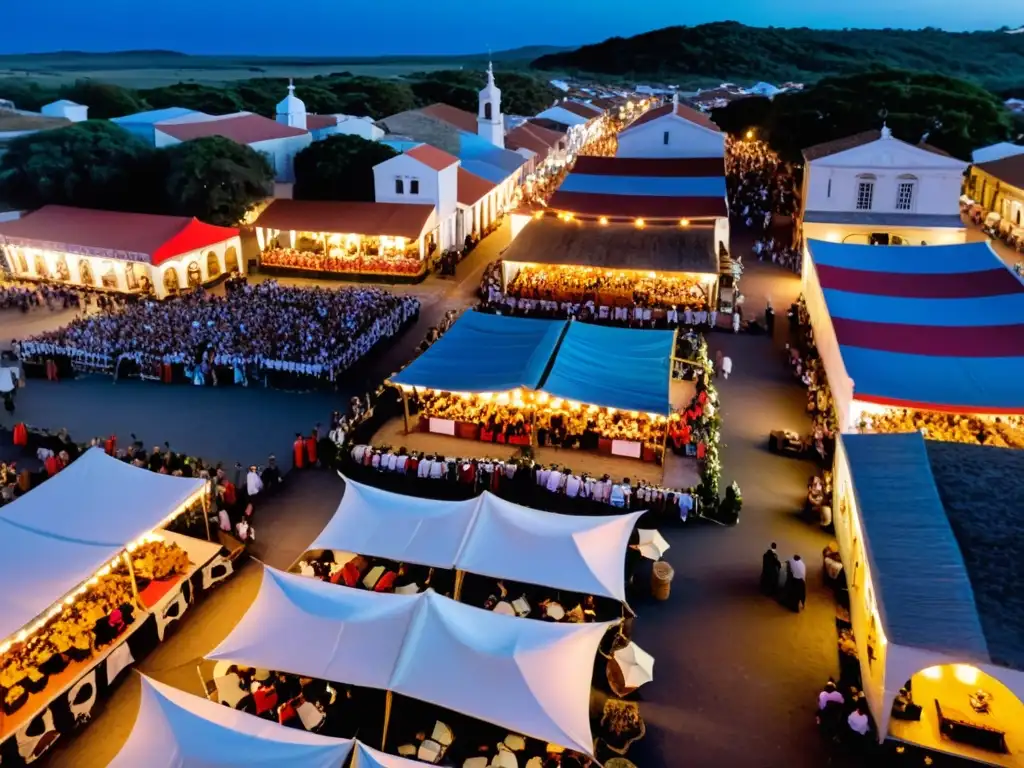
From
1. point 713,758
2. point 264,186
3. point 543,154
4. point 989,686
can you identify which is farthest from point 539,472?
point 543,154

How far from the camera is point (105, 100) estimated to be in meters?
59.3

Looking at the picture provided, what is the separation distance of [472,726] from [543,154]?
4807 cm

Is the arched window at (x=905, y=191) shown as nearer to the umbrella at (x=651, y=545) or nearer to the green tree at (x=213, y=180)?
the umbrella at (x=651, y=545)

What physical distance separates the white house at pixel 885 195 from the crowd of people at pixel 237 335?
1799cm

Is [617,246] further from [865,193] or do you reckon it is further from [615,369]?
[615,369]

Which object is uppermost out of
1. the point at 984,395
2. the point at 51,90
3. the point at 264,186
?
the point at 51,90

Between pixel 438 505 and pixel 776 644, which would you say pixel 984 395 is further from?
pixel 438 505

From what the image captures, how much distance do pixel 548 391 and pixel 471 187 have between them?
2360cm

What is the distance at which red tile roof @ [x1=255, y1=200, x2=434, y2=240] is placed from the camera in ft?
103

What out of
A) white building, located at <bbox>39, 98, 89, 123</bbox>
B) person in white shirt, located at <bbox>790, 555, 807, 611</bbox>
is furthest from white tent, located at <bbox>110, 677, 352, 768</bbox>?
white building, located at <bbox>39, 98, 89, 123</bbox>

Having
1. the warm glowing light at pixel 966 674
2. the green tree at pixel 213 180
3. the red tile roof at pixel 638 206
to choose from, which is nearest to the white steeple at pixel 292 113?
the green tree at pixel 213 180

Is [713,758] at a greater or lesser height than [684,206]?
lesser

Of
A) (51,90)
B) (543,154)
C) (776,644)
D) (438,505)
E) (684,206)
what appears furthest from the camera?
(51,90)

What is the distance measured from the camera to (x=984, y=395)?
15523 mm
